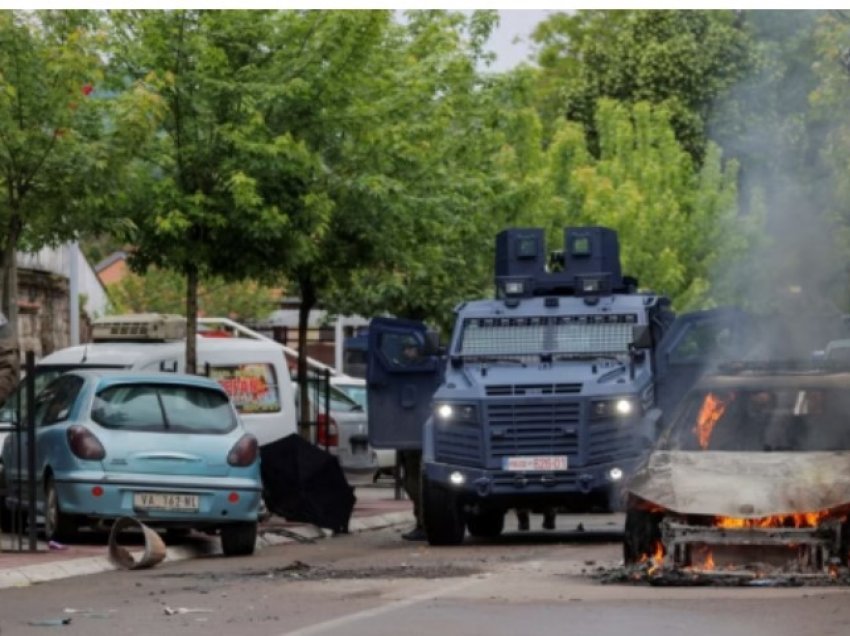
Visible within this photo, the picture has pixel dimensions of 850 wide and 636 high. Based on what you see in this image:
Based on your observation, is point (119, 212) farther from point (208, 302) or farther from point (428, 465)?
point (208, 302)

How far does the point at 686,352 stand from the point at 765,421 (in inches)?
251

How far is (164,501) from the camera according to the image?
69.1 feet

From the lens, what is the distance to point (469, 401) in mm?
23016

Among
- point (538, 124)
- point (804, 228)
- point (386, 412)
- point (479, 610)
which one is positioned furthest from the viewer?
point (538, 124)

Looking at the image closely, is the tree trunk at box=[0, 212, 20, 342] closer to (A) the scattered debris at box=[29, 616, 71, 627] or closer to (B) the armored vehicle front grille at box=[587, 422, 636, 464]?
(B) the armored vehicle front grille at box=[587, 422, 636, 464]

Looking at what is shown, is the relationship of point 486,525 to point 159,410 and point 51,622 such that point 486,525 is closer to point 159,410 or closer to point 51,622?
point 159,410

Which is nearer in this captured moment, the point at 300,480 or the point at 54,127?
the point at 54,127

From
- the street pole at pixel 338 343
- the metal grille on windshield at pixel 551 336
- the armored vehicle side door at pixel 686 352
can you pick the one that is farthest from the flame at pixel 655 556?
the street pole at pixel 338 343

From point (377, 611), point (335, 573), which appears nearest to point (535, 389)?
point (335, 573)

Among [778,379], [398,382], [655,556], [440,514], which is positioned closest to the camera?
[655,556]

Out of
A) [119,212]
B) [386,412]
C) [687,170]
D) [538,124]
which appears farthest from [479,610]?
[687,170]

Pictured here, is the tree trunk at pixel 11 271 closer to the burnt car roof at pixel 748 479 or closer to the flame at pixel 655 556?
the burnt car roof at pixel 748 479

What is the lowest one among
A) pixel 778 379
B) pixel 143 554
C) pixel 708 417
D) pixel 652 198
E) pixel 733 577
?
pixel 143 554

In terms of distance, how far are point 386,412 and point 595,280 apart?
2.53m
